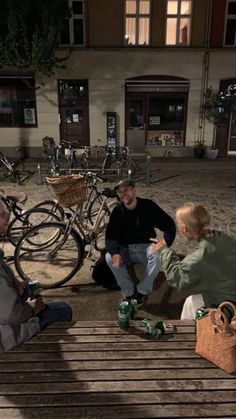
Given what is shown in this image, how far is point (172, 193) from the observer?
9.19m

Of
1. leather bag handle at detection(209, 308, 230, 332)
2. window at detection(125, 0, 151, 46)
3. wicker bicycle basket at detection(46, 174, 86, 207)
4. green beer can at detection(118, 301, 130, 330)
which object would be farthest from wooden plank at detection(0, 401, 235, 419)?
window at detection(125, 0, 151, 46)

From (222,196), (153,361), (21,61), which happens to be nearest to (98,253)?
(153,361)

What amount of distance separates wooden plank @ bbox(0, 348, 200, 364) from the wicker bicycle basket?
8.00 feet

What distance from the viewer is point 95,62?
14.1 meters

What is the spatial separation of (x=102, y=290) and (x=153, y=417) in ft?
9.02

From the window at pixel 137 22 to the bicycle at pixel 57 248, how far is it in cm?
1086

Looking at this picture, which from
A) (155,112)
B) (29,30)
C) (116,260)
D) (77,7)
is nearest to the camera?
(116,260)

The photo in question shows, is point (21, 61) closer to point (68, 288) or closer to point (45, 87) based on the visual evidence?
point (45, 87)

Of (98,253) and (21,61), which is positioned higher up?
(21,61)

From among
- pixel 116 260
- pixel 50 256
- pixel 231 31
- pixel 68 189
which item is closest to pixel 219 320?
pixel 116 260

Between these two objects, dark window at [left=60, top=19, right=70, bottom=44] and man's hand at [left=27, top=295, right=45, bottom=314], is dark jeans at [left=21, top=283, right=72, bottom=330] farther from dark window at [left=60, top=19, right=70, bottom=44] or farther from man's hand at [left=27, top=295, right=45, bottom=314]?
dark window at [left=60, top=19, right=70, bottom=44]

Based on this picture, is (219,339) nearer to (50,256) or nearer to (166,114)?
(50,256)

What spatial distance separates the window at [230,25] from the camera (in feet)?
45.5

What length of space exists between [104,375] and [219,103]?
1342 cm
